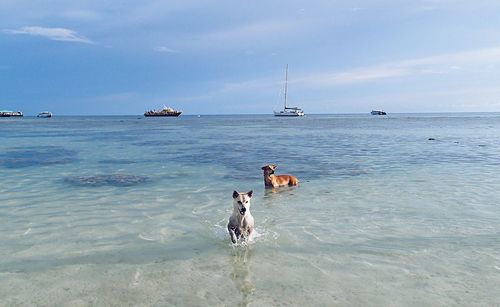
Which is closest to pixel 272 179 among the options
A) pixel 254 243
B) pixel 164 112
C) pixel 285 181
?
pixel 285 181

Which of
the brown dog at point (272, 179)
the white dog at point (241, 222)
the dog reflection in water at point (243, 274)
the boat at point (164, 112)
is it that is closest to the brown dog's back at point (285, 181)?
the brown dog at point (272, 179)

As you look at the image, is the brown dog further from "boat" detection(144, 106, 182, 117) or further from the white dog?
"boat" detection(144, 106, 182, 117)

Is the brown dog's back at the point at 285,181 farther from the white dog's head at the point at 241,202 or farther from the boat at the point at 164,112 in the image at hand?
the boat at the point at 164,112

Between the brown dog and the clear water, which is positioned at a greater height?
the brown dog

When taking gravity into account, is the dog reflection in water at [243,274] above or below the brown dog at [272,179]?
below

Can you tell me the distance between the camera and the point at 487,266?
7.61m

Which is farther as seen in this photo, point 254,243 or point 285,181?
point 285,181

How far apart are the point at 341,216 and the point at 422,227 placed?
2159 millimetres

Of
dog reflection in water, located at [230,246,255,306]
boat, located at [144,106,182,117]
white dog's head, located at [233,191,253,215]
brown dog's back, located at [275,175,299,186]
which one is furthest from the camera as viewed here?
boat, located at [144,106,182,117]

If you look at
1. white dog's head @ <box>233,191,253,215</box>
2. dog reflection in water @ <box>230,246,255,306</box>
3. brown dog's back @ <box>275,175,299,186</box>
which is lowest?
dog reflection in water @ <box>230,246,255,306</box>

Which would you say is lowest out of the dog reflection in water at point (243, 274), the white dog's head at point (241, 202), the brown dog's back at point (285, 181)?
the dog reflection in water at point (243, 274)

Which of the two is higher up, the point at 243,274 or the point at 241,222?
the point at 241,222

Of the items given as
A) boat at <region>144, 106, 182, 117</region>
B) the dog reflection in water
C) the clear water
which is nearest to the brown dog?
the clear water

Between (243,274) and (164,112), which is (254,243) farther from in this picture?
(164,112)
